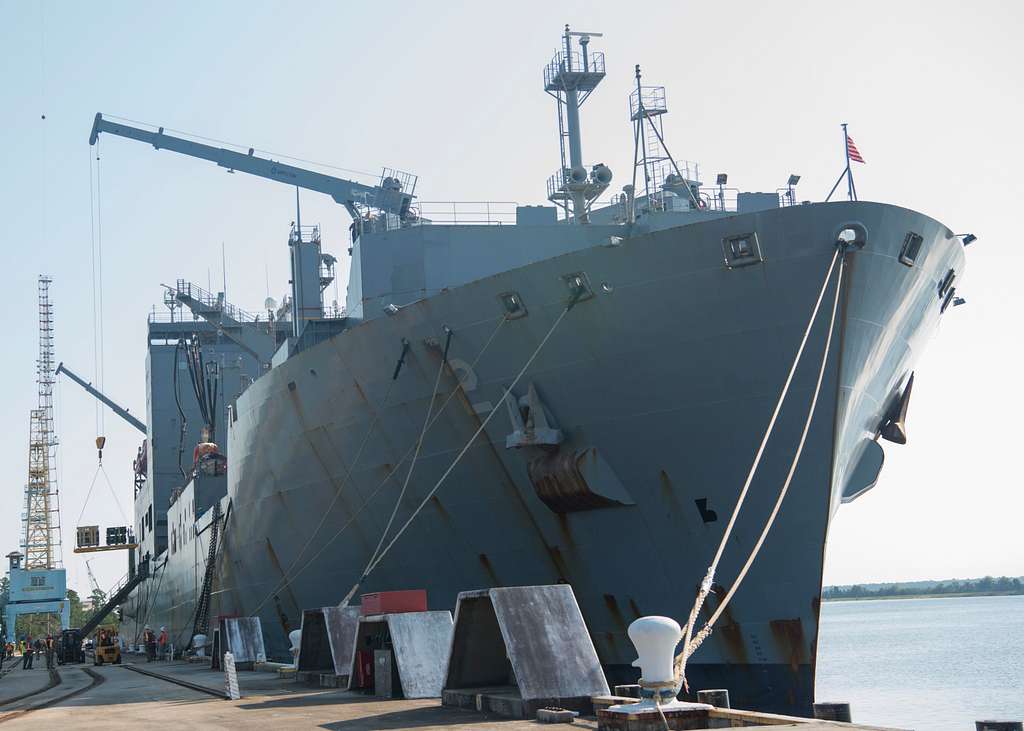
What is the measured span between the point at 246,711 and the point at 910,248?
8.98m

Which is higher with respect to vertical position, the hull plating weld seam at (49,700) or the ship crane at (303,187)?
the ship crane at (303,187)

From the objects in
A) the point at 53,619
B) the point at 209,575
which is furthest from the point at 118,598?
the point at 53,619

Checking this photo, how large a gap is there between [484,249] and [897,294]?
24.3 feet

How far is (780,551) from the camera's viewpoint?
12.7 meters

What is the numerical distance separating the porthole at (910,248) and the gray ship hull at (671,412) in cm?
8

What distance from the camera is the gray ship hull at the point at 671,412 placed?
41.4 ft

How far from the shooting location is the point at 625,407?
13.4 m

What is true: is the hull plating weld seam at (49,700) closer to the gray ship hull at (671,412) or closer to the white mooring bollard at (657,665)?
the gray ship hull at (671,412)

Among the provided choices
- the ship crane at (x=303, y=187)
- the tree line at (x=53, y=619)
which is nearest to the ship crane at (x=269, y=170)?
the ship crane at (x=303, y=187)

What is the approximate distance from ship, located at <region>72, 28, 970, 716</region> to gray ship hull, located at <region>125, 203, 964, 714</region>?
27 mm

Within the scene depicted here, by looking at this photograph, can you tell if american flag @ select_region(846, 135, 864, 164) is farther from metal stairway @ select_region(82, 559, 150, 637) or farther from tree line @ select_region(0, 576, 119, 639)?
tree line @ select_region(0, 576, 119, 639)

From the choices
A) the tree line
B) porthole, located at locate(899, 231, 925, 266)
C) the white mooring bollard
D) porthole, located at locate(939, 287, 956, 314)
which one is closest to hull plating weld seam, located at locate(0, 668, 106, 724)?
the white mooring bollard

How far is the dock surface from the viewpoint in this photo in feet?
27.1

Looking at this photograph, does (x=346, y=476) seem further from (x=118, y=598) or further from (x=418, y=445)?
(x=118, y=598)
